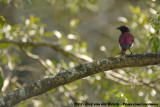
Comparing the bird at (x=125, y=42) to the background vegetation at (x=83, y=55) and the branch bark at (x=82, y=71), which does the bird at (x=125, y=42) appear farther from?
the branch bark at (x=82, y=71)

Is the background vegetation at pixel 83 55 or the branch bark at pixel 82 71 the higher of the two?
the background vegetation at pixel 83 55

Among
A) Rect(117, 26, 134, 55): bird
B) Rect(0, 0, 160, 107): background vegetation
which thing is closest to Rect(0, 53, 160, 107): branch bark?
Rect(0, 0, 160, 107): background vegetation

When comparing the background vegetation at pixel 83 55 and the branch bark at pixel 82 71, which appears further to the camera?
the background vegetation at pixel 83 55

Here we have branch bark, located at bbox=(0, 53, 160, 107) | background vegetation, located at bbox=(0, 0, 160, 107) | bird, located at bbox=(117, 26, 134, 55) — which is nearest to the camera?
branch bark, located at bbox=(0, 53, 160, 107)

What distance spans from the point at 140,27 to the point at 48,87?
9.61ft

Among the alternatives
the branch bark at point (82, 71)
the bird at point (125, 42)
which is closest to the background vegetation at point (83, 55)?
the bird at point (125, 42)

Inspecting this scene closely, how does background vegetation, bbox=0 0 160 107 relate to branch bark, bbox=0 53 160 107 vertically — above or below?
above

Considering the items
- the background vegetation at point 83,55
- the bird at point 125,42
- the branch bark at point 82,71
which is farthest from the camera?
the background vegetation at point 83,55

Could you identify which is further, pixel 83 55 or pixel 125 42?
pixel 83 55

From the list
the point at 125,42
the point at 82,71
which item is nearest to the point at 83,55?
the point at 125,42

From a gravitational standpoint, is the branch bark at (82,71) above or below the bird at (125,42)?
below

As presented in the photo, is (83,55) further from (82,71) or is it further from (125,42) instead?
(82,71)

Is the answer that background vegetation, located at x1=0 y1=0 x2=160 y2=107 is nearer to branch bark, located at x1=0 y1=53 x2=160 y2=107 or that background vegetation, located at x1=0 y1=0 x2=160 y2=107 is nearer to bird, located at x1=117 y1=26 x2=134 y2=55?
bird, located at x1=117 y1=26 x2=134 y2=55

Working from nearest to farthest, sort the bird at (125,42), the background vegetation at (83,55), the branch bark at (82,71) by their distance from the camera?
the branch bark at (82,71)
the bird at (125,42)
the background vegetation at (83,55)
